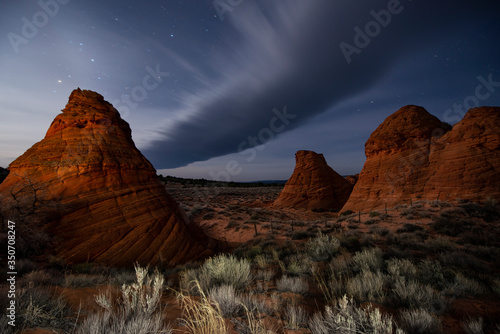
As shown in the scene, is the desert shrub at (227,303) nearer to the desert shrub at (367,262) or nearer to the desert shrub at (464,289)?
the desert shrub at (367,262)

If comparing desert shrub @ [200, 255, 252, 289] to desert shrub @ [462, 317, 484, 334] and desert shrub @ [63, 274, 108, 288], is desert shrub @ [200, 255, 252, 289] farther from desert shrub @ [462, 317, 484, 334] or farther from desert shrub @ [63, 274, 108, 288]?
desert shrub @ [462, 317, 484, 334]

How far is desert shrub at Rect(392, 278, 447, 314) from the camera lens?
2617 mm

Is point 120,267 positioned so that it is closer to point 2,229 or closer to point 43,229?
point 43,229

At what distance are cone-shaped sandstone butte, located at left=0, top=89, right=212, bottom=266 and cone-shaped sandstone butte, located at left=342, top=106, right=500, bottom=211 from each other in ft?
59.6

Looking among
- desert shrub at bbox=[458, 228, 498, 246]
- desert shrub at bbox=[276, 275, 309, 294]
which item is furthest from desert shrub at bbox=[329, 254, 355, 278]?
desert shrub at bbox=[458, 228, 498, 246]

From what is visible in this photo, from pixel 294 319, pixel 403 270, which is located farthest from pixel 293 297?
pixel 403 270

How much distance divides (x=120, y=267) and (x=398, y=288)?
717cm

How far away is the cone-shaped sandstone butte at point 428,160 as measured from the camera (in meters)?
13.1

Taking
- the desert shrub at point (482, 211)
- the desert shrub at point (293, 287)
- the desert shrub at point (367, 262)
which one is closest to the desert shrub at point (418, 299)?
the desert shrub at point (367, 262)

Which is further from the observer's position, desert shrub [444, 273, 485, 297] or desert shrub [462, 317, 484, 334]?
desert shrub [444, 273, 485, 297]

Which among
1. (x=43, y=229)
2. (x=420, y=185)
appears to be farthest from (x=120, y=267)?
(x=420, y=185)

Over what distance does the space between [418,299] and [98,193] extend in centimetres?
894

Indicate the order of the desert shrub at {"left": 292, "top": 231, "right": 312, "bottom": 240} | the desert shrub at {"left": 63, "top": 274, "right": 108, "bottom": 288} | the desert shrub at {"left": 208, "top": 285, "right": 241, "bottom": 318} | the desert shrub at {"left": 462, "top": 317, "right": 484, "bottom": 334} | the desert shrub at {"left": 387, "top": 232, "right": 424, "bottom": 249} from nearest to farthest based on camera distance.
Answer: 1. the desert shrub at {"left": 462, "top": 317, "right": 484, "bottom": 334}
2. the desert shrub at {"left": 208, "top": 285, "right": 241, "bottom": 318}
3. the desert shrub at {"left": 63, "top": 274, "right": 108, "bottom": 288}
4. the desert shrub at {"left": 387, "top": 232, "right": 424, "bottom": 249}
5. the desert shrub at {"left": 292, "top": 231, "right": 312, "bottom": 240}

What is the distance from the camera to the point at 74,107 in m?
8.10
